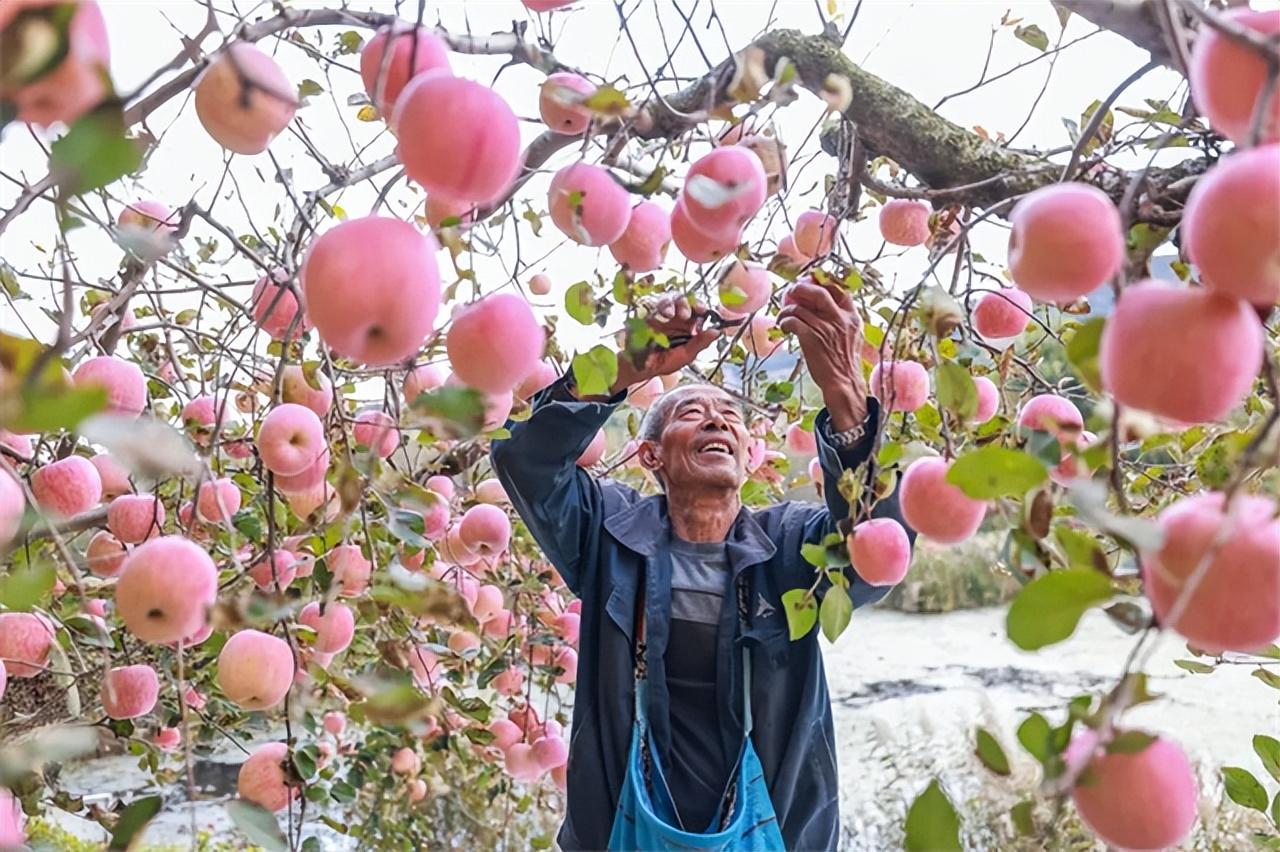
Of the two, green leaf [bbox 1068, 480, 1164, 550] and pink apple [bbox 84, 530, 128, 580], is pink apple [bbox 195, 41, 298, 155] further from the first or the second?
pink apple [bbox 84, 530, 128, 580]

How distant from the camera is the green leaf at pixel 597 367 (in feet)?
1.90

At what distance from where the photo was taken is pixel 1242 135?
1.01 ft

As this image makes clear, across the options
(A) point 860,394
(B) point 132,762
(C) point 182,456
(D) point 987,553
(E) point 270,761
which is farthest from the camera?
(D) point 987,553

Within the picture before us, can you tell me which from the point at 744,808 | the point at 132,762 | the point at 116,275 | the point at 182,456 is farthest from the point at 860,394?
the point at 132,762

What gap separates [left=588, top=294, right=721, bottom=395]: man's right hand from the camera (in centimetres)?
72

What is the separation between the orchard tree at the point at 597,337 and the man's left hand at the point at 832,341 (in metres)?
0.03

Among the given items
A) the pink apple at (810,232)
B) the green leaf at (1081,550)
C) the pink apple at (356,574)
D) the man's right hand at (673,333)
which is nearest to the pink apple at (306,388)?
the pink apple at (356,574)

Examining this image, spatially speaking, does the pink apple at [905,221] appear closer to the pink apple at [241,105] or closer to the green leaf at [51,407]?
the pink apple at [241,105]

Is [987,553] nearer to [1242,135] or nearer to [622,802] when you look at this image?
[622,802]

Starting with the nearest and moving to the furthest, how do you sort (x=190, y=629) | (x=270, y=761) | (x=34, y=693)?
(x=190, y=629)
(x=270, y=761)
(x=34, y=693)

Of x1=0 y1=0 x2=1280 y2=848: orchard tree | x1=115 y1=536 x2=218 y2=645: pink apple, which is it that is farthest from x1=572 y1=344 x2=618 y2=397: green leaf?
x1=115 y1=536 x2=218 y2=645: pink apple

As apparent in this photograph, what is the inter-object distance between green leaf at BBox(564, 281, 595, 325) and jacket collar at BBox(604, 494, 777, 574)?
58cm

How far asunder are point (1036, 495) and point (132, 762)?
12.9 ft

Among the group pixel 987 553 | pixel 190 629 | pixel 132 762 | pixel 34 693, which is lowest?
pixel 132 762
